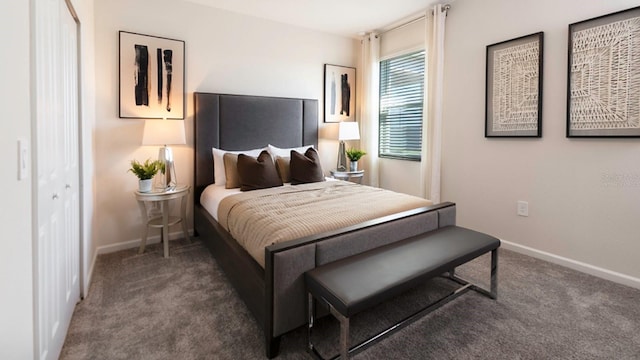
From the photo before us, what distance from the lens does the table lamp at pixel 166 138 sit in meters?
3.03

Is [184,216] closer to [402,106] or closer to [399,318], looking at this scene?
[399,318]

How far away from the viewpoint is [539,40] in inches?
110

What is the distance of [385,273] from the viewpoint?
5.37ft

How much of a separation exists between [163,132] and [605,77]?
3.88 metres

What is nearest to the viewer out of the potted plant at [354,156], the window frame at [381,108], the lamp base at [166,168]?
the lamp base at [166,168]

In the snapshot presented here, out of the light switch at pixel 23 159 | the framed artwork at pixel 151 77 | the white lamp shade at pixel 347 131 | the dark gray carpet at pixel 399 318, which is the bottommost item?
the dark gray carpet at pixel 399 318

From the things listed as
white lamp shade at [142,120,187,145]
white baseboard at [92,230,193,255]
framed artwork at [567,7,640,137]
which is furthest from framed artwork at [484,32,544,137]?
white baseboard at [92,230,193,255]

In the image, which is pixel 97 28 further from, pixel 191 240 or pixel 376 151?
pixel 376 151

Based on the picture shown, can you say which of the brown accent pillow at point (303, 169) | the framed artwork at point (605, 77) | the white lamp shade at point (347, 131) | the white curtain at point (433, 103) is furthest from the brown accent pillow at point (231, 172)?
the framed artwork at point (605, 77)

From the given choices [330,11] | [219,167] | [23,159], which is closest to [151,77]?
[219,167]

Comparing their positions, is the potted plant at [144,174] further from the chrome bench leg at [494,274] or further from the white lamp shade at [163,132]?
the chrome bench leg at [494,274]

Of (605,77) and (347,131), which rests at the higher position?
(605,77)

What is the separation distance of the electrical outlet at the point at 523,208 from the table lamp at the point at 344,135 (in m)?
2.15

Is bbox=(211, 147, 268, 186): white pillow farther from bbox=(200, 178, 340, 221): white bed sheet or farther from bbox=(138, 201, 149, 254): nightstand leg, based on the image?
bbox=(138, 201, 149, 254): nightstand leg
